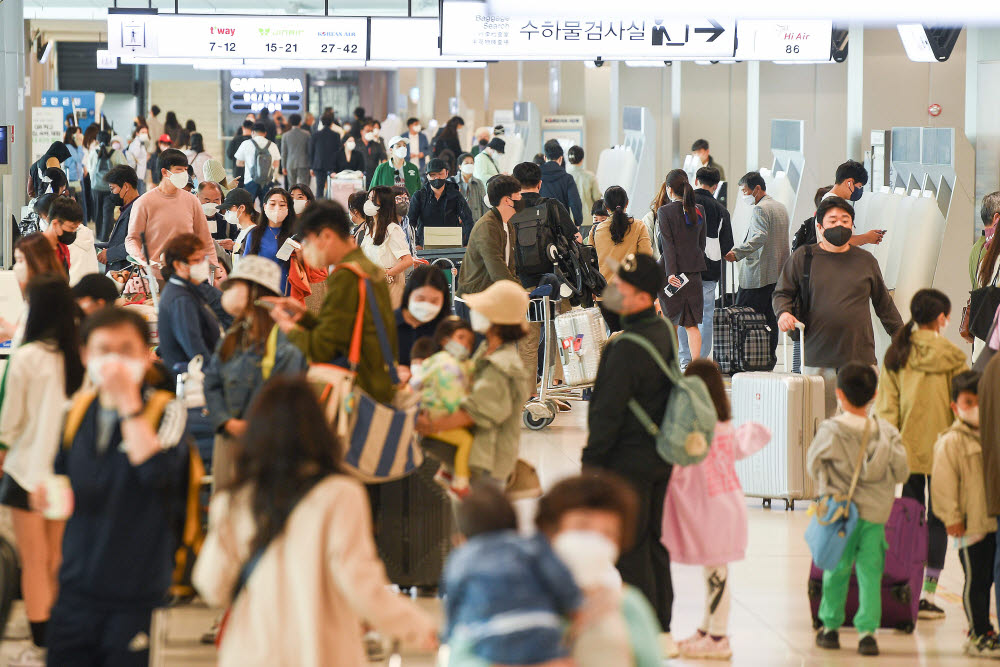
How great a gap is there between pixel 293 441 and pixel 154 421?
758mm

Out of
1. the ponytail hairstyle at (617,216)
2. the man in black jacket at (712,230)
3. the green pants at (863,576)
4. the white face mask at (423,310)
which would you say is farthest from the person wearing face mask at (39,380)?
the man in black jacket at (712,230)

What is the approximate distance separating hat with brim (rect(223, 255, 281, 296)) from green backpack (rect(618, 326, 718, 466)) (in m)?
1.26

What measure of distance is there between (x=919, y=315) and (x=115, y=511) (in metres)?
3.63

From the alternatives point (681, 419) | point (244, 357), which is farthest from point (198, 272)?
point (681, 419)

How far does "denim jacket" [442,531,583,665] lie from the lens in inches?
99.5

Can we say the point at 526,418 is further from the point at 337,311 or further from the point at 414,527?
the point at 337,311

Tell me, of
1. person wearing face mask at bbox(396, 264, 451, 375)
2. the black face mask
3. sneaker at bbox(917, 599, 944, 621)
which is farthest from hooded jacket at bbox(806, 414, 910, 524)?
the black face mask

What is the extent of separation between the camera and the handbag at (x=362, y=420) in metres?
4.73

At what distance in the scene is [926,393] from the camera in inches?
230

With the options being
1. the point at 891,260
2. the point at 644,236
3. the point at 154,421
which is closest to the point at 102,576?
the point at 154,421

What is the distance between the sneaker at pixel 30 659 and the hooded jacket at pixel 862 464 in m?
2.88

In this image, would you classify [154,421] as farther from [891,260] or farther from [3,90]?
[3,90]

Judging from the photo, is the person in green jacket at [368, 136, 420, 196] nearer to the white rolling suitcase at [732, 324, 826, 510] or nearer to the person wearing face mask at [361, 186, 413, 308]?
the person wearing face mask at [361, 186, 413, 308]

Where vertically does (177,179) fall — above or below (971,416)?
above
